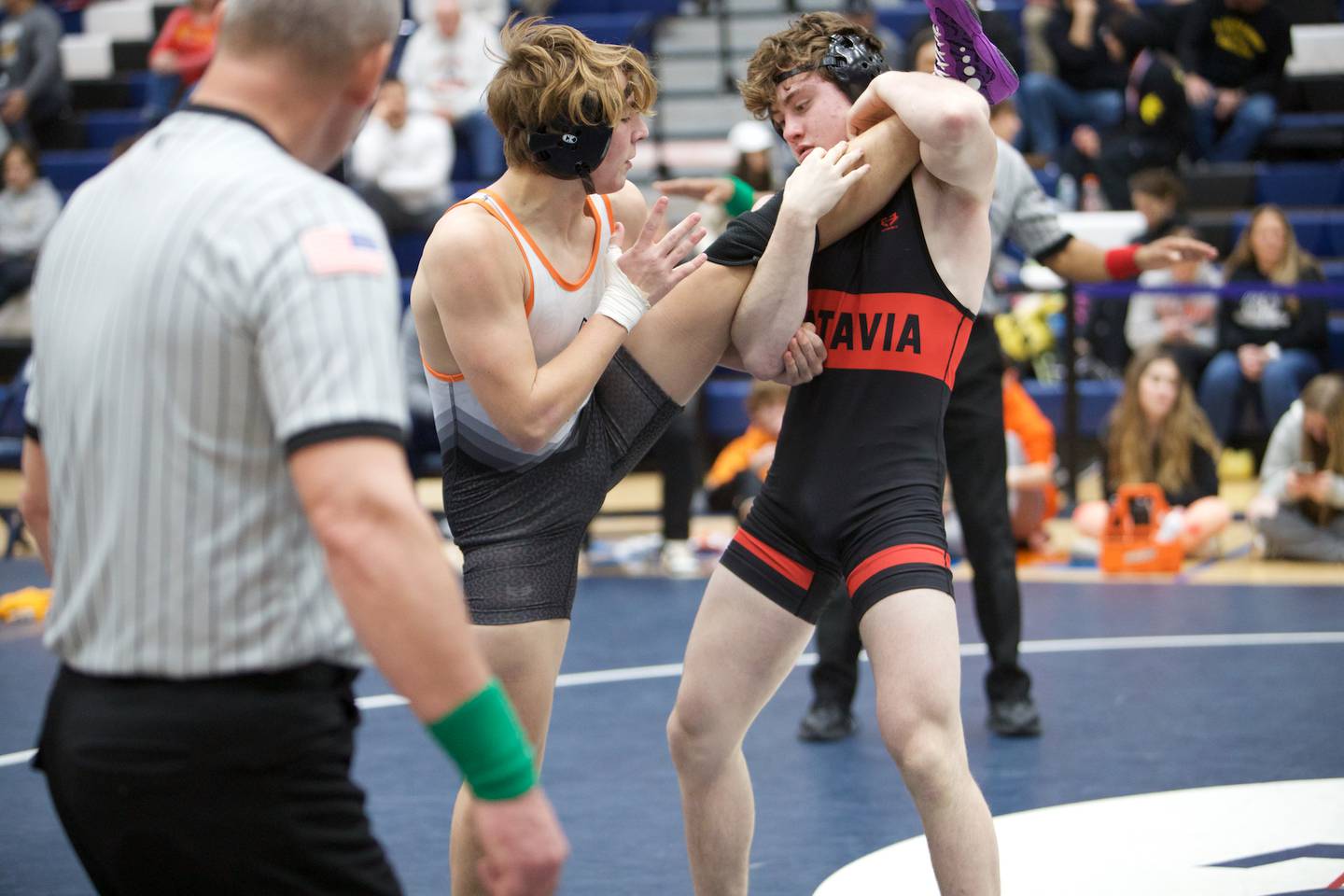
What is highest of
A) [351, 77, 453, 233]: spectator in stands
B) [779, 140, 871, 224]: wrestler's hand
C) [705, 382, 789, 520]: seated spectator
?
[779, 140, 871, 224]: wrestler's hand

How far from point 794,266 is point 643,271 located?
30cm

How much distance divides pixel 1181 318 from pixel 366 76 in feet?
27.1

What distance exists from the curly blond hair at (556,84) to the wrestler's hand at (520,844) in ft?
4.69

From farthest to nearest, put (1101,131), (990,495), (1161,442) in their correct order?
(1101,131) → (1161,442) → (990,495)

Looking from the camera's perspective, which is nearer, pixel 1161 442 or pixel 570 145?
pixel 570 145

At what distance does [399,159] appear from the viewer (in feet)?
35.6

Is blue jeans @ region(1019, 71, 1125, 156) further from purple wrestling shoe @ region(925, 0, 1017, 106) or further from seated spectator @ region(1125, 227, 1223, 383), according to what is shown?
purple wrestling shoe @ region(925, 0, 1017, 106)

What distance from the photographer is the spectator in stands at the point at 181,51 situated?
40.9 ft

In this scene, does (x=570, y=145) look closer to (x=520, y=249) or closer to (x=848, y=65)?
(x=520, y=249)

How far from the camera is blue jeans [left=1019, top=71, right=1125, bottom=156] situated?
11609 millimetres

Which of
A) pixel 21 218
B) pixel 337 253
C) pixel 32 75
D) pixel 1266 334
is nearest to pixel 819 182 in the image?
pixel 337 253

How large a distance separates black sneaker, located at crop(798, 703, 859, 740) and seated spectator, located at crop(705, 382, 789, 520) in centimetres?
243

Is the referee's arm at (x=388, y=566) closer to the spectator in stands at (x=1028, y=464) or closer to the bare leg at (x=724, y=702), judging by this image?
the bare leg at (x=724, y=702)

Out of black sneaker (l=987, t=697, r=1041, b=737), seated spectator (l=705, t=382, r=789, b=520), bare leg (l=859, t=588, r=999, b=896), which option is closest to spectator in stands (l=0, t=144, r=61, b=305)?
seated spectator (l=705, t=382, r=789, b=520)
